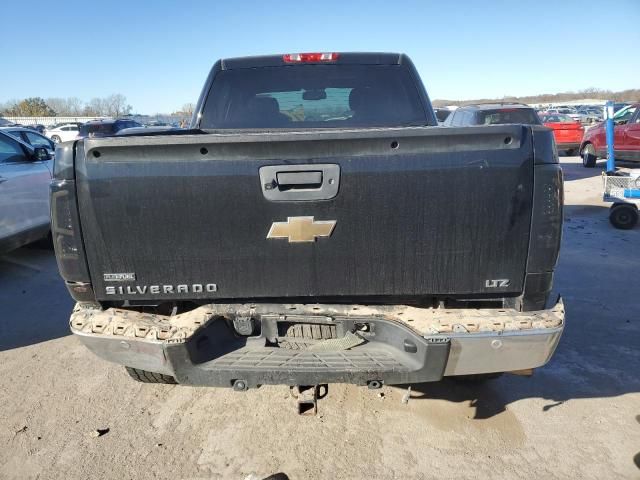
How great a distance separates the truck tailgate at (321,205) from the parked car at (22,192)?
4.23 metres

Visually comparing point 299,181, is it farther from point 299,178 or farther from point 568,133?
point 568,133

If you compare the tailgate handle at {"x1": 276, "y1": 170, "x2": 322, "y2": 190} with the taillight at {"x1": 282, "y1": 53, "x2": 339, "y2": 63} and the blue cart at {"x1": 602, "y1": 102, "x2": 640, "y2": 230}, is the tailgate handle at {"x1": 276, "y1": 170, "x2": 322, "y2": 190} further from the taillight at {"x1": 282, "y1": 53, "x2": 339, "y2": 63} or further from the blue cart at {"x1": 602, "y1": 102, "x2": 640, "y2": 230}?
the blue cart at {"x1": 602, "y1": 102, "x2": 640, "y2": 230}

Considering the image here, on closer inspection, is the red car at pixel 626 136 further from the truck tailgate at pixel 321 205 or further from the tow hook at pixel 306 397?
the tow hook at pixel 306 397

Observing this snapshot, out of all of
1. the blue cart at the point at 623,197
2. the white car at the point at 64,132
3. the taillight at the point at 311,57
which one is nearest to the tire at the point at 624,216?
the blue cart at the point at 623,197

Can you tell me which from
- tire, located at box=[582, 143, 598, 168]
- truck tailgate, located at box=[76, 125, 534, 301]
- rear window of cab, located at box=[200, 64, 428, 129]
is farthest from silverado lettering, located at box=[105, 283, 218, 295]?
tire, located at box=[582, 143, 598, 168]

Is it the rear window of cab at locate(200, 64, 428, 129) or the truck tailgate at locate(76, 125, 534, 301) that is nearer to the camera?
the truck tailgate at locate(76, 125, 534, 301)

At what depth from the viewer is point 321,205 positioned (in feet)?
7.14

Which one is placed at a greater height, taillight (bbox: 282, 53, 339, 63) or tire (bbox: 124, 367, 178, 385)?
taillight (bbox: 282, 53, 339, 63)

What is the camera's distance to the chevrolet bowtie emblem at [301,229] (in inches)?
86.1

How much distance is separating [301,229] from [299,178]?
24cm

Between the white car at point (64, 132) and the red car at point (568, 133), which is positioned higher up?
the white car at point (64, 132)

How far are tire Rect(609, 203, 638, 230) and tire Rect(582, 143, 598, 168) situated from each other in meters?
8.52

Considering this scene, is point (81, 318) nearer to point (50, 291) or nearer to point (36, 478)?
point (36, 478)

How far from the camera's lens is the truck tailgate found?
214cm
